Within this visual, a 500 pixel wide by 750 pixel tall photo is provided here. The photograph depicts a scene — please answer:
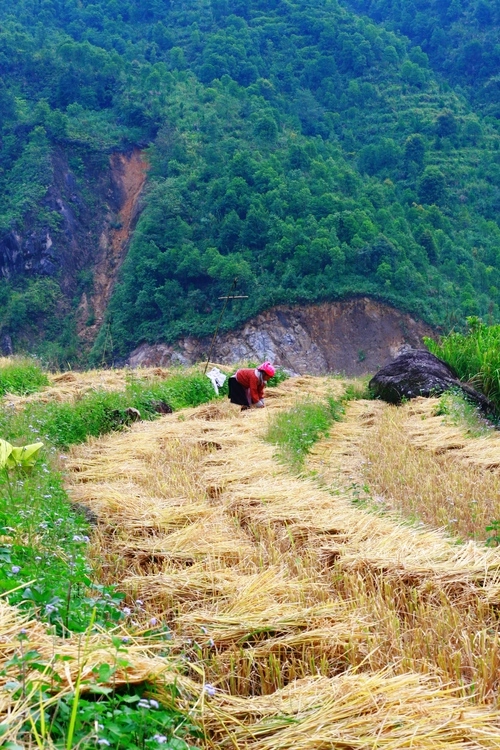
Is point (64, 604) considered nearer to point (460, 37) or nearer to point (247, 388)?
point (247, 388)

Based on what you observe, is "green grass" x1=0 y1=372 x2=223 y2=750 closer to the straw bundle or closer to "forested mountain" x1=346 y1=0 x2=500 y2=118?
the straw bundle

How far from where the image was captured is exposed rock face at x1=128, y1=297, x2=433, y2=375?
34.7 metres

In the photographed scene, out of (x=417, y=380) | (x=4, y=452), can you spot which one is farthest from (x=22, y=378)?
(x=4, y=452)

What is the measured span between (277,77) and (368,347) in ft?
109

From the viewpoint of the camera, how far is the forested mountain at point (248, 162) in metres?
A: 37.9

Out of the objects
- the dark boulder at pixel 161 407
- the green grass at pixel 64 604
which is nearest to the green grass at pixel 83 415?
the dark boulder at pixel 161 407

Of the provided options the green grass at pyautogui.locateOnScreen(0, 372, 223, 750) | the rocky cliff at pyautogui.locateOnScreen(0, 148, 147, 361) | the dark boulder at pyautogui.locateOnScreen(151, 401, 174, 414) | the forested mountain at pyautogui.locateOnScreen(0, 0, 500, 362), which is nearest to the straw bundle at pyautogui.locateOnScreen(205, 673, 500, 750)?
the green grass at pyautogui.locateOnScreen(0, 372, 223, 750)

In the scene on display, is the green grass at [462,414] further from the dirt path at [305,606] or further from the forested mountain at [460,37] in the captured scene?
the forested mountain at [460,37]

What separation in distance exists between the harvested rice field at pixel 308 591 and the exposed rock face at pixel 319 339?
28441 mm

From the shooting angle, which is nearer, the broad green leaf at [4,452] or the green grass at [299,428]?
the broad green leaf at [4,452]

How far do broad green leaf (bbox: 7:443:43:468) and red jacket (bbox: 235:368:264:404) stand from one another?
5.19 metres

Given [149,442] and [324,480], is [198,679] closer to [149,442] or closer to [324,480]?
[324,480]

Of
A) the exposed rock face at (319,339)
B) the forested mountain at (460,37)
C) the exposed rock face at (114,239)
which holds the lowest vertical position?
the exposed rock face at (319,339)

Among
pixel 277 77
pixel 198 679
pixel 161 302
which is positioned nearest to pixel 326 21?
pixel 277 77
